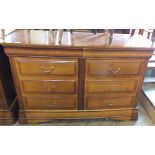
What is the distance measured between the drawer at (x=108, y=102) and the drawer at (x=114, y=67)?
0.25m

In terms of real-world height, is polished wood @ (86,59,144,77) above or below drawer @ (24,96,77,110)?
above

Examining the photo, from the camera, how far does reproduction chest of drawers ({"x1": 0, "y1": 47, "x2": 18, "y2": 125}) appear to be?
135 centimetres

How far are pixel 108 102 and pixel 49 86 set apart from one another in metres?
0.53

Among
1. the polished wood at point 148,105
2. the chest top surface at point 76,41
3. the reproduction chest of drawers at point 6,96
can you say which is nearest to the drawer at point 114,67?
the chest top surface at point 76,41

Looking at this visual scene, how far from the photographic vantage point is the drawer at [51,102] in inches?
55.6

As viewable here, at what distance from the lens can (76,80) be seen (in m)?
1.32

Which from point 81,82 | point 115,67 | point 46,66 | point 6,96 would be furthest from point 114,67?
point 6,96

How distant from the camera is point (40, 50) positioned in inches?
46.9

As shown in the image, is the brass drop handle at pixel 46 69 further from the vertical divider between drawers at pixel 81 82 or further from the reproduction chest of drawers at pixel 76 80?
the vertical divider between drawers at pixel 81 82

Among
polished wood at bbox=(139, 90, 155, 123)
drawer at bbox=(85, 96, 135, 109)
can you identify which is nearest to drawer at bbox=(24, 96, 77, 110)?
drawer at bbox=(85, 96, 135, 109)

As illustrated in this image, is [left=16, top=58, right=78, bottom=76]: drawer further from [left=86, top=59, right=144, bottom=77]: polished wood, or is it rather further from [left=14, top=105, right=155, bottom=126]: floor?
[left=14, top=105, right=155, bottom=126]: floor

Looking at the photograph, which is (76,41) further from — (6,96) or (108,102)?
(6,96)
